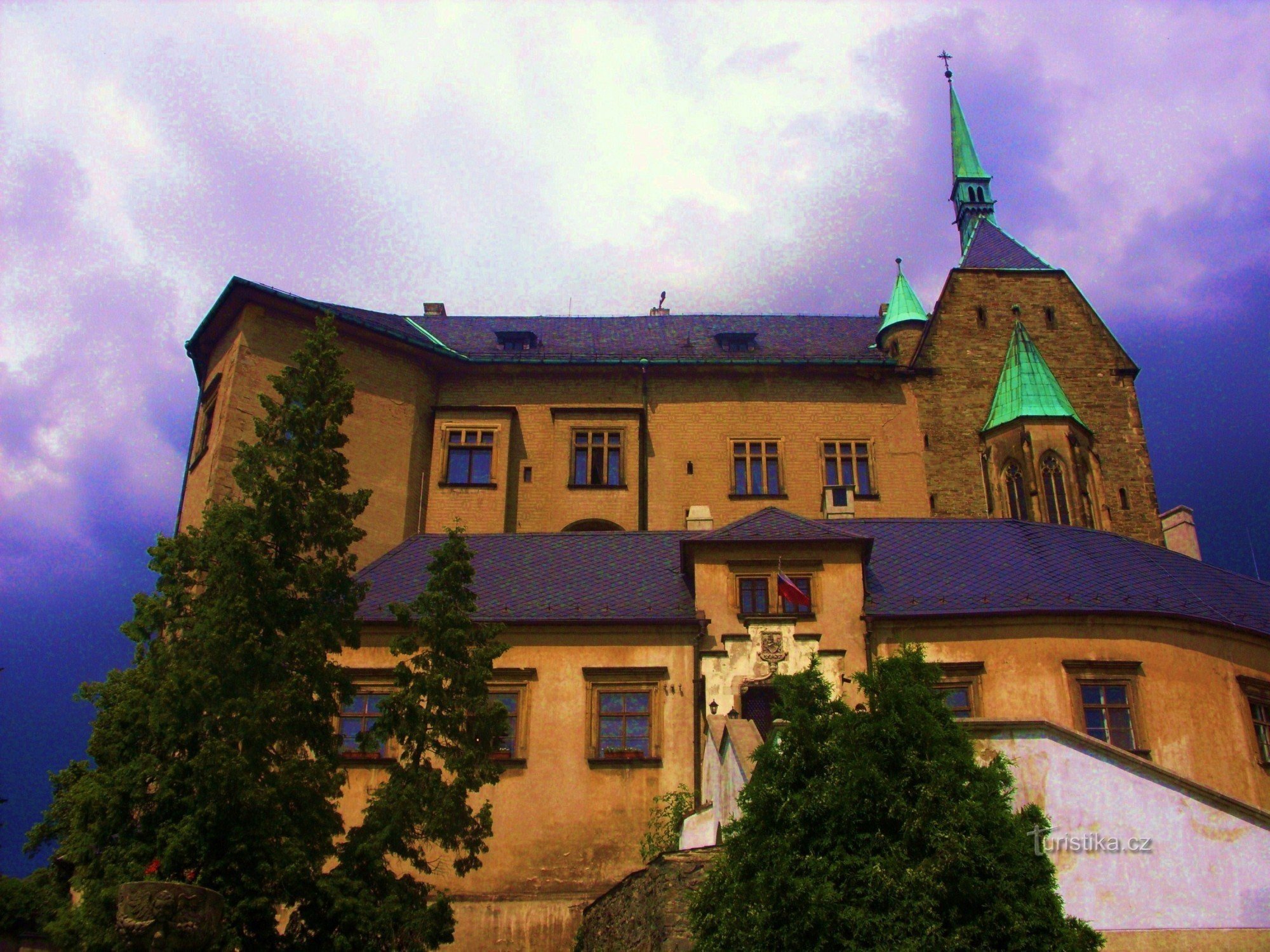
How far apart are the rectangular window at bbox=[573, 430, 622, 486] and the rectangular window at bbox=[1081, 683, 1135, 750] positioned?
16340mm

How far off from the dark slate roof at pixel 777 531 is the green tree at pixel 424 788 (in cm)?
686

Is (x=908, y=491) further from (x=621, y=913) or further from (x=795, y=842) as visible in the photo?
(x=795, y=842)

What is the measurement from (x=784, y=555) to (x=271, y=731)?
11.2 m

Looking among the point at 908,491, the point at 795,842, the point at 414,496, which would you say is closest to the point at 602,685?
the point at 795,842

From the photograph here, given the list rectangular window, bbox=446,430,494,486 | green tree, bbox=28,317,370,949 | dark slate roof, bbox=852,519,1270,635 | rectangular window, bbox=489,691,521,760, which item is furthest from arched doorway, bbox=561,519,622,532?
green tree, bbox=28,317,370,949

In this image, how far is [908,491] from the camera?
35094 millimetres

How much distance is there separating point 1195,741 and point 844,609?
663 centimetres

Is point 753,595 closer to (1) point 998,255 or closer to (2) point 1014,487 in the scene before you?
(2) point 1014,487

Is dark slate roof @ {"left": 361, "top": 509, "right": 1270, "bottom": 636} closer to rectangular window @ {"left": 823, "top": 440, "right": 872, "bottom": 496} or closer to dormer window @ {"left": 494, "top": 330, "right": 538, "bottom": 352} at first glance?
rectangular window @ {"left": 823, "top": 440, "right": 872, "bottom": 496}

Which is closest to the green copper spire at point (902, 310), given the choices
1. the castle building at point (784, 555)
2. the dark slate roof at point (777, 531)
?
the castle building at point (784, 555)

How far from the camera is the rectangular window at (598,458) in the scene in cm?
3475

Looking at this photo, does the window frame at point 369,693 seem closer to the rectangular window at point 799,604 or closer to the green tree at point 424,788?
the green tree at point 424,788

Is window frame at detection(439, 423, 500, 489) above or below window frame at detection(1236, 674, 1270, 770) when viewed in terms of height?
above

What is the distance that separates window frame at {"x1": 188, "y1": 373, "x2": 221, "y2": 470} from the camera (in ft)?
104
